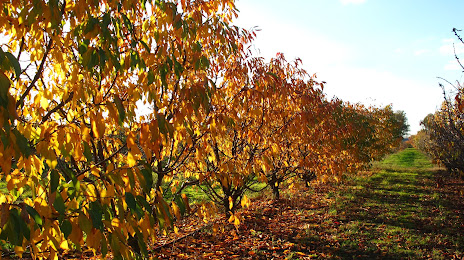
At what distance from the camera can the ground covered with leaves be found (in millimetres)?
6344

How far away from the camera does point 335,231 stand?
7.75 metres

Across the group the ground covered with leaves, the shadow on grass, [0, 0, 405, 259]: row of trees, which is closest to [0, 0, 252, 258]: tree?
[0, 0, 405, 259]: row of trees

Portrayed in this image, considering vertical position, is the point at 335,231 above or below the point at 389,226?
above

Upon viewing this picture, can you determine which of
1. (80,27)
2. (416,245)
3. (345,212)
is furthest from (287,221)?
(80,27)

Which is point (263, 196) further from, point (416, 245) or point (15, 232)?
point (15, 232)

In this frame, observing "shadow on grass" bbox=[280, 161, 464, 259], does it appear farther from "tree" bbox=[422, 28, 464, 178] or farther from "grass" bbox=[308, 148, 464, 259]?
"tree" bbox=[422, 28, 464, 178]

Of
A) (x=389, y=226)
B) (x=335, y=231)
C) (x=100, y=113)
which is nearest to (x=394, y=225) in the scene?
(x=389, y=226)

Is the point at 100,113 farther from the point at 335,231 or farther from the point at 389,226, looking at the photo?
the point at 389,226

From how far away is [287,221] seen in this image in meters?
8.70

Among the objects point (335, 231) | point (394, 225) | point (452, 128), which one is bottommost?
point (394, 225)

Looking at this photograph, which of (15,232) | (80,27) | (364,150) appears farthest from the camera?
(364,150)

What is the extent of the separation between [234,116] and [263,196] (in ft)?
30.4

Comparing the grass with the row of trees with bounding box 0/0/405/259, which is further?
the grass

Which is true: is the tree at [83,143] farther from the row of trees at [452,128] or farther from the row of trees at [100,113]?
the row of trees at [452,128]
